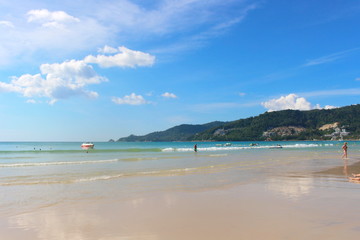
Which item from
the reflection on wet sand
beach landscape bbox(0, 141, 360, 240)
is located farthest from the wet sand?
the reflection on wet sand

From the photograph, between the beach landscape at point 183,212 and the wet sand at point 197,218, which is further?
the beach landscape at point 183,212

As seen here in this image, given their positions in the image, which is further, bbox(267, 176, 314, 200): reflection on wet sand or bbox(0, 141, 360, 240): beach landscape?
bbox(267, 176, 314, 200): reflection on wet sand

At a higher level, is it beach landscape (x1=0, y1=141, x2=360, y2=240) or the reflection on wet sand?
beach landscape (x1=0, y1=141, x2=360, y2=240)

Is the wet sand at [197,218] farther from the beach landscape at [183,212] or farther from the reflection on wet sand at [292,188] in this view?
the reflection on wet sand at [292,188]

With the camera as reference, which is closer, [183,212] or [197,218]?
[197,218]

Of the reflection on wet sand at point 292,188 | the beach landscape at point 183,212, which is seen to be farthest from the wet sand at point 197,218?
the reflection on wet sand at point 292,188

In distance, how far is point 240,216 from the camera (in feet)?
26.9

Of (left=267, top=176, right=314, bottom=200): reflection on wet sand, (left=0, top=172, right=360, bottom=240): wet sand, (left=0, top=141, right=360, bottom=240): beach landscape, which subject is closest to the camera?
(left=0, top=172, right=360, bottom=240): wet sand

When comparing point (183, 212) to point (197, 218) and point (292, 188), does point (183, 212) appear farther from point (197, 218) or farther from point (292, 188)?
point (292, 188)

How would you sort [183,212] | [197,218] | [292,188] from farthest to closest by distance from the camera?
1. [292,188]
2. [183,212]
3. [197,218]

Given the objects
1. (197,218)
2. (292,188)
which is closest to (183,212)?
(197,218)

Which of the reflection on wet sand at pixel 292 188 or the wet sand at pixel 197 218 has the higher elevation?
the wet sand at pixel 197 218

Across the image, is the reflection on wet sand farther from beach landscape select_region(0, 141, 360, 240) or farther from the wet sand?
the wet sand

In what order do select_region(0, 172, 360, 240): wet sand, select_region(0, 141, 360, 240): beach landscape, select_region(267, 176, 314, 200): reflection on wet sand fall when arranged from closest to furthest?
select_region(0, 172, 360, 240): wet sand
select_region(0, 141, 360, 240): beach landscape
select_region(267, 176, 314, 200): reflection on wet sand
